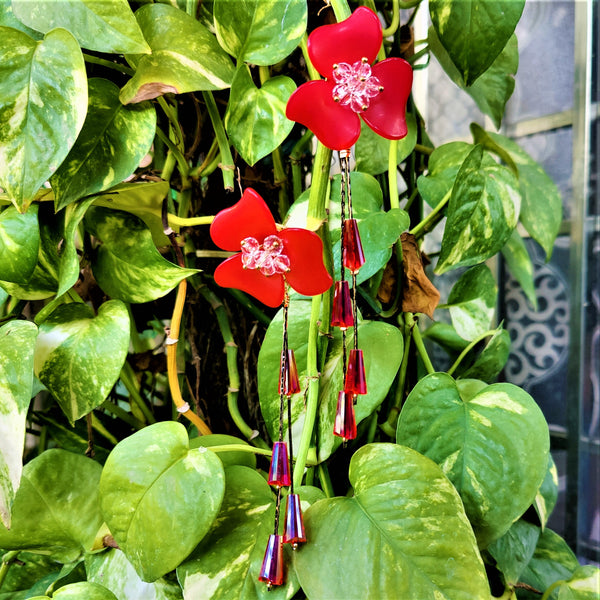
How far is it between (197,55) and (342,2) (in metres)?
0.13

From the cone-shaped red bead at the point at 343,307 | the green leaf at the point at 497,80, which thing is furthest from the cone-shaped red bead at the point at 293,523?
the green leaf at the point at 497,80

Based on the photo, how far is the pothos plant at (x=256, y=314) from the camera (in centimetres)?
34

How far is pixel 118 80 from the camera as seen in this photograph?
53cm

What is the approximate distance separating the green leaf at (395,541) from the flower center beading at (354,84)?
0.25 meters

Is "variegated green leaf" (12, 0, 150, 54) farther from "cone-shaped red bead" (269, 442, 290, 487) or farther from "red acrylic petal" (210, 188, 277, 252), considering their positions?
"cone-shaped red bead" (269, 442, 290, 487)

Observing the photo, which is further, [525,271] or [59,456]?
[525,271]

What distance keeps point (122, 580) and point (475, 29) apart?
54 centimetres

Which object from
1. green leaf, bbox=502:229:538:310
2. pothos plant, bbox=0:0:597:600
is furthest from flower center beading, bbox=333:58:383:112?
green leaf, bbox=502:229:538:310

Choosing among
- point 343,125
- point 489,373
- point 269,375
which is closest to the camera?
point 343,125

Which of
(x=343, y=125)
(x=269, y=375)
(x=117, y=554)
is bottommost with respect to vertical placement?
(x=117, y=554)

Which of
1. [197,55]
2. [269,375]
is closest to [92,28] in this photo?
[197,55]

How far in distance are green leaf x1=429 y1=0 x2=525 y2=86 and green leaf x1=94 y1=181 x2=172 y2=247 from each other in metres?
0.27

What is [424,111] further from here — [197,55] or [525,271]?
[197,55]

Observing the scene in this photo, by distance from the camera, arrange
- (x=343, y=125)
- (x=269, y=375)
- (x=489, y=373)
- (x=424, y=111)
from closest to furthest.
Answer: (x=343, y=125)
(x=269, y=375)
(x=489, y=373)
(x=424, y=111)
